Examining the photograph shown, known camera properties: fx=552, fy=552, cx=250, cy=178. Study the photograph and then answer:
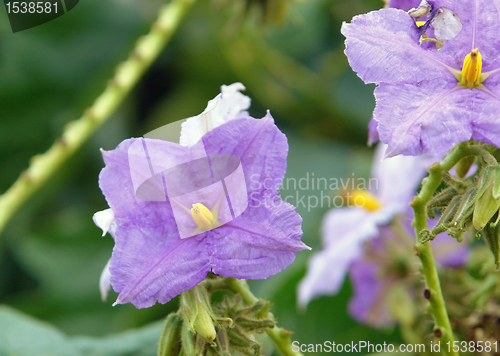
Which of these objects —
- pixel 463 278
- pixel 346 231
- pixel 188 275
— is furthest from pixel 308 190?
pixel 188 275

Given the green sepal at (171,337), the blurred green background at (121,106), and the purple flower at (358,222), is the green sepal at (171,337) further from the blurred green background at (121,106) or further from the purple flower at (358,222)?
the blurred green background at (121,106)

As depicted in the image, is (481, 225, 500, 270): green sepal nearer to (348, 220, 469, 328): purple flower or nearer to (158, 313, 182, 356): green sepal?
(158, 313, 182, 356): green sepal

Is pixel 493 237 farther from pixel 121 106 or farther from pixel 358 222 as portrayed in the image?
pixel 121 106

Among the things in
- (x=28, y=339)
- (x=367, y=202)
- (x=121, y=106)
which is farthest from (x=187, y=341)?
(x=121, y=106)

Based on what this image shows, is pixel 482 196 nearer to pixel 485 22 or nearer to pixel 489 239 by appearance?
pixel 489 239

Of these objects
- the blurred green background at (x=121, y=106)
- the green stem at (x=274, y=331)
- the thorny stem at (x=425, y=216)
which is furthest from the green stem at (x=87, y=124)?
the thorny stem at (x=425, y=216)

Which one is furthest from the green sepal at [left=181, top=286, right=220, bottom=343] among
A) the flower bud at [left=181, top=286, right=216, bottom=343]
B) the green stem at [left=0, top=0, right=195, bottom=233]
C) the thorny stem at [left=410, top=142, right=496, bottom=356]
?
the green stem at [left=0, top=0, right=195, bottom=233]
